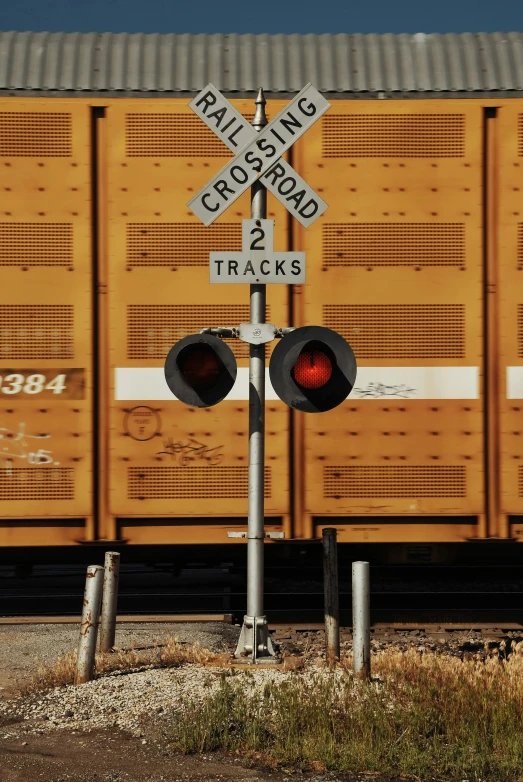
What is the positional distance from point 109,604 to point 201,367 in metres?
2.32

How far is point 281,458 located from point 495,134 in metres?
3.57

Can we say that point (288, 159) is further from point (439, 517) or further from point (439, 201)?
point (439, 517)

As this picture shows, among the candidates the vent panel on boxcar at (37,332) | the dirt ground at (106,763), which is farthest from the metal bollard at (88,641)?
the vent panel on boxcar at (37,332)

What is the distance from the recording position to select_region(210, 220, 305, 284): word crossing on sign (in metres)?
6.78

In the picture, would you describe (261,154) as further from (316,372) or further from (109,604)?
(109,604)

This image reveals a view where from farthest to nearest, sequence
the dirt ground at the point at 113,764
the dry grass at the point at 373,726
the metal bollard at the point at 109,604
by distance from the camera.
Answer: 1. the metal bollard at the point at 109,604
2. the dry grass at the point at 373,726
3. the dirt ground at the point at 113,764

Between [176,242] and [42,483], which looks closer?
[42,483]

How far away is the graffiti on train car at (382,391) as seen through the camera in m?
8.27

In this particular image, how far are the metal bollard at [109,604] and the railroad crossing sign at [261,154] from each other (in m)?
2.89

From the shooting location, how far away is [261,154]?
6730 millimetres

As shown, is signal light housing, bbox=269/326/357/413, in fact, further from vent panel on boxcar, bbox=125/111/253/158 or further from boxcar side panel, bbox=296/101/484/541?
vent panel on boxcar, bbox=125/111/253/158

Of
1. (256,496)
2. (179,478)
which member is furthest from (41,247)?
(256,496)

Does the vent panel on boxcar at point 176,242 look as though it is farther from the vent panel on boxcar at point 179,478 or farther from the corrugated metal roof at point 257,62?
the vent panel on boxcar at point 179,478

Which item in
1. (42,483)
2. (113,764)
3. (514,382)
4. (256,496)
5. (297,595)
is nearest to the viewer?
(113,764)
